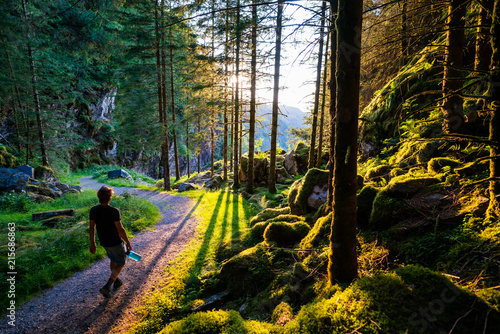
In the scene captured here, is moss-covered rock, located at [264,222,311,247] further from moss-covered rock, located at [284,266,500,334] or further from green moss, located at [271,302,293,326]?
moss-covered rock, located at [284,266,500,334]

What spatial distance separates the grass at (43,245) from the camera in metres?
4.54

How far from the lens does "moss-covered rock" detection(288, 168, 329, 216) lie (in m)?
6.00

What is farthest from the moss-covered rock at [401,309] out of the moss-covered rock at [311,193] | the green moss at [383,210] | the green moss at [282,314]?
the moss-covered rock at [311,193]

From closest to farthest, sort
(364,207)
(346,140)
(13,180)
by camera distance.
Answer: (346,140)
(364,207)
(13,180)

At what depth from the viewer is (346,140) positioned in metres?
2.38

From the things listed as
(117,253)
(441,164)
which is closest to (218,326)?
(117,253)

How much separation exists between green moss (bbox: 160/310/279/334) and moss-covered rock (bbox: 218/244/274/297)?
1.39 metres

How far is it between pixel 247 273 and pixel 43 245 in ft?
19.4

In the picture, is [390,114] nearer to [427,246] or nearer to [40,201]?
[427,246]

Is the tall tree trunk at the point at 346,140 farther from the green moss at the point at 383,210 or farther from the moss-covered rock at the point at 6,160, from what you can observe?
the moss-covered rock at the point at 6,160

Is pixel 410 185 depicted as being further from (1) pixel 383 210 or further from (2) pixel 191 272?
(2) pixel 191 272

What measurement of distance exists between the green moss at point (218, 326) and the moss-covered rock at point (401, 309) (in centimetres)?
44

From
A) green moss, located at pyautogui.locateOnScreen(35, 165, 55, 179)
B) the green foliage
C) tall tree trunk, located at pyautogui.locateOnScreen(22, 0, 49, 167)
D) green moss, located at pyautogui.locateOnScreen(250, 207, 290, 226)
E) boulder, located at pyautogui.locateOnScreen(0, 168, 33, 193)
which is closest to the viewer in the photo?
green moss, located at pyautogui.locateOnScreen(250, 207, 290, 226)

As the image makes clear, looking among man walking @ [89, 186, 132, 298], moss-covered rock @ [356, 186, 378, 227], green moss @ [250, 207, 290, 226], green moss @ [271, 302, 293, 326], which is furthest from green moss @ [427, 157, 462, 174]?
man walking @ [89, 186, 132, 298]
